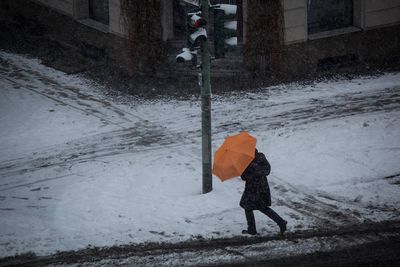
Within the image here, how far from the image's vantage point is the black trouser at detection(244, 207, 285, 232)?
7848mm

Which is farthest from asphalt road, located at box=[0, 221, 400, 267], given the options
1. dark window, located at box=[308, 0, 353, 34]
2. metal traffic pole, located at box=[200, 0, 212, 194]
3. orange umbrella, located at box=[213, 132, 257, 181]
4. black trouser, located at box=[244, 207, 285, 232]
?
dark window, located at box=[308, 0, 353, 34]

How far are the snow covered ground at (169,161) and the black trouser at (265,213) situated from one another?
1.13 feet

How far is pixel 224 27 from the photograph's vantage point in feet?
27.6

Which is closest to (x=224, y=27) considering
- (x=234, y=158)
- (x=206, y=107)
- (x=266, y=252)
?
(x=206, y=107)

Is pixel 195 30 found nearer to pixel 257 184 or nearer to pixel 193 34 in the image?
pixel 193 34

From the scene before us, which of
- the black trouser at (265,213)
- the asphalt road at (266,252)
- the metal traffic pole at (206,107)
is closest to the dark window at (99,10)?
the metal traffic pole at (206,107)

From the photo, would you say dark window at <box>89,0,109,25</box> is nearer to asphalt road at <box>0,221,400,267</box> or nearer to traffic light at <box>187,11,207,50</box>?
traffic light at <box>187,11,207,50</box>

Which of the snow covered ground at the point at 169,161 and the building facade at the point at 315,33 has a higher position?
the building facade at the point at 315,33

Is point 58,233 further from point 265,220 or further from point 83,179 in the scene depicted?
point 265,220

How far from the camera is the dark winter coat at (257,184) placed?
7.63 m

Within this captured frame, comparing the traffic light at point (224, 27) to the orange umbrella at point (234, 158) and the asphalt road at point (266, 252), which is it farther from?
the asphalt road at point (266, 252)

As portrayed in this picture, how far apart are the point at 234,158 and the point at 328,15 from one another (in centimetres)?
1000

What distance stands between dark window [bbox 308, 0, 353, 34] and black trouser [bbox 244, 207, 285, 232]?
9.16 m

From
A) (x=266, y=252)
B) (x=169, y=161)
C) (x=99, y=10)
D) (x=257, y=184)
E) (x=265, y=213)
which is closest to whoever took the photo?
(x=266, y=252)
